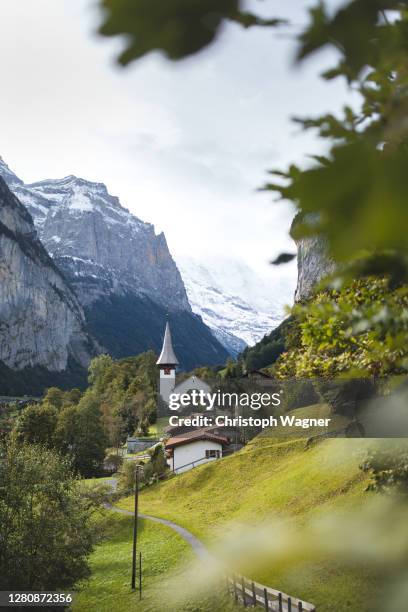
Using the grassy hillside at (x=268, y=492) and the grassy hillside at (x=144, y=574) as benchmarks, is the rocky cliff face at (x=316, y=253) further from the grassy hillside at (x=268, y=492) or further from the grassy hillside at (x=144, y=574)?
the grassy hillside at (x=144, y=574)

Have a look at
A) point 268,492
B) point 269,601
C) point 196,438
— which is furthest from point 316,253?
point 196,438

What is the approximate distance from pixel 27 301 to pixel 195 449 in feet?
398

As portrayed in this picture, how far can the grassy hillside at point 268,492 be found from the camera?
67.1ft

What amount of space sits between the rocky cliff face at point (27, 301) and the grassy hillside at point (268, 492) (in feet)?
387

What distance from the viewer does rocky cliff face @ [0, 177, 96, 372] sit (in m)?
163

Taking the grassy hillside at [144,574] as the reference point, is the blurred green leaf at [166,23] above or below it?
above

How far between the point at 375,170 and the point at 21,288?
6931 inches

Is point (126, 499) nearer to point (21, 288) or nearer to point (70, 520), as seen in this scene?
point (70, 520)

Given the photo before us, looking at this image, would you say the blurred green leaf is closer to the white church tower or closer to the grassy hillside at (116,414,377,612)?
the grassy hillside at (116,414,377,612)

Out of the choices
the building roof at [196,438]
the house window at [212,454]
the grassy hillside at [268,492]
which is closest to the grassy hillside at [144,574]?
the grassy hillside at [268,492]

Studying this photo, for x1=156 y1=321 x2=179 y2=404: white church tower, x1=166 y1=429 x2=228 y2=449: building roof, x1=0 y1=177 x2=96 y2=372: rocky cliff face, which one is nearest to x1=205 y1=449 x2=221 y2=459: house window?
x1=166 y1=429 x2=228 y2=449: building roof

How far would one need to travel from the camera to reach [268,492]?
1431 inches

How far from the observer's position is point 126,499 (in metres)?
57.2

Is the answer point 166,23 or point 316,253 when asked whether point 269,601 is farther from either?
point 166,23
